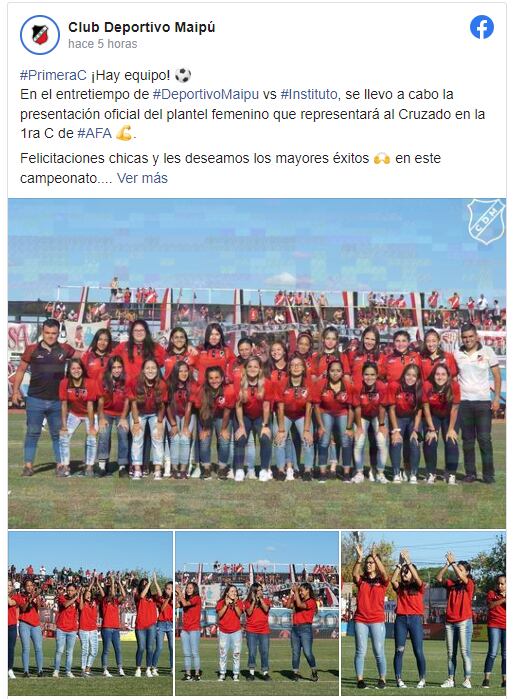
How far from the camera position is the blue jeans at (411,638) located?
11070 millimetres

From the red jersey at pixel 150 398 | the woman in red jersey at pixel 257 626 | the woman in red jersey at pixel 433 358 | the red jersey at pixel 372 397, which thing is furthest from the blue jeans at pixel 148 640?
the woman in red jersey at pixel 433 358

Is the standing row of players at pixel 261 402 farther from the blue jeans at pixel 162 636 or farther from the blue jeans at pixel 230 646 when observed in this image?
the blue jeans at pixel 230 646

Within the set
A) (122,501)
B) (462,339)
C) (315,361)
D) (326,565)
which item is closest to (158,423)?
(122,501)

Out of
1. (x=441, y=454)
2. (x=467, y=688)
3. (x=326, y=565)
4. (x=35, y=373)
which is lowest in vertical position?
(x=467, y=688)

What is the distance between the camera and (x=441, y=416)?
12992 mm

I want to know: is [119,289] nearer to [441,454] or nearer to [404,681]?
[441,454]

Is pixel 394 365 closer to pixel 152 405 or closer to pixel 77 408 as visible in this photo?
pixel 152 405

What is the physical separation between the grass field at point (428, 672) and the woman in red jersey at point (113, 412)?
3.38 m

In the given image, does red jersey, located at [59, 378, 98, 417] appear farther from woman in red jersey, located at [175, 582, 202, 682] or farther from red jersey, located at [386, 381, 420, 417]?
red jersey, located at [386, 381, 420, 417]

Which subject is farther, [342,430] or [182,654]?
[342,430]

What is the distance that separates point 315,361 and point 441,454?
1987mm

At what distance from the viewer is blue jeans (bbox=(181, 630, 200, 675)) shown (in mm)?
11227

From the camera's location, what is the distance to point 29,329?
13180 millimetres

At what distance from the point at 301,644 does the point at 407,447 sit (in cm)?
286
